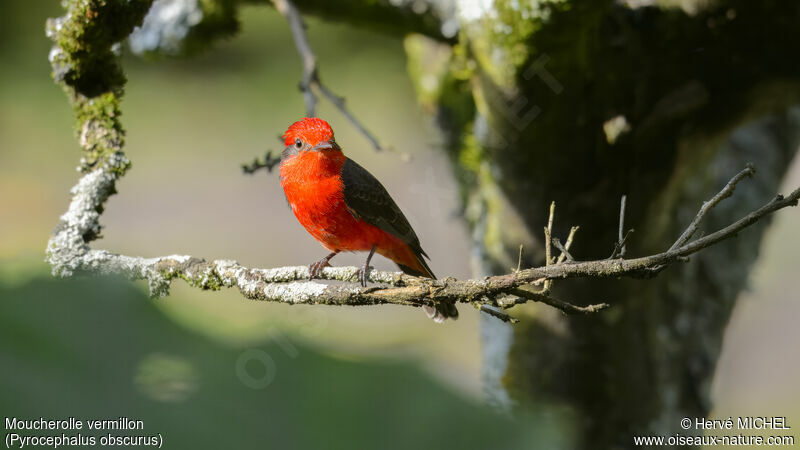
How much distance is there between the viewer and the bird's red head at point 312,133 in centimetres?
218

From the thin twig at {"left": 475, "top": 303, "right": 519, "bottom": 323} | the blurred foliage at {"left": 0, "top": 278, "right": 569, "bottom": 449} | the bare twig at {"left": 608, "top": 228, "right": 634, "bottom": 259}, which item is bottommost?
the blurred foliage at {"left": 0, "top": 278, "right": 569, "bottom": 449}

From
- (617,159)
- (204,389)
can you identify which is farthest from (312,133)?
(617,159)

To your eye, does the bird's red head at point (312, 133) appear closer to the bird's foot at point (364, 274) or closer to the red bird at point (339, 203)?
the red bird at point (339, 203)

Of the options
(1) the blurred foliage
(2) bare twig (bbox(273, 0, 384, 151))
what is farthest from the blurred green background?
(2) bare twig (bbox(273, 0, 384, 151))

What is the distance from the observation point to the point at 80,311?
4.98 feet

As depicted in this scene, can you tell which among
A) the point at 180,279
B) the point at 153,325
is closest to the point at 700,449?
the point at 180,279

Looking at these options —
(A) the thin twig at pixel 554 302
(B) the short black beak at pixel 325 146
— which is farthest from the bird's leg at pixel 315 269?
(A) the thin twig at pixel 554 302

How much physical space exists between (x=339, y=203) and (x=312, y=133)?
0.33m

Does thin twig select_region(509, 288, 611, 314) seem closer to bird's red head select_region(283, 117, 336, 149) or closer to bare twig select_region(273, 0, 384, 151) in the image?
bird's red head select_region(283, 117, 336, 149)

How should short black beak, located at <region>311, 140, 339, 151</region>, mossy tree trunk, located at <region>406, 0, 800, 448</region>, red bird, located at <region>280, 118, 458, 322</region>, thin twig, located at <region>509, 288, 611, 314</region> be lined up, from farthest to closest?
1. mossy tree trunk, located at <region>406, 0, 800, 448</region>
2. red bird, located at <region>280, 118, 458, 322</region>
3. short black beak, located at <region>311, 140, 339, 151</region>
4. thin twig, located at <region>509, 288, 611, 314</region>

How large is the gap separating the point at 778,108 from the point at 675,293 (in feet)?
4.18

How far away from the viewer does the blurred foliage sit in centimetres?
151

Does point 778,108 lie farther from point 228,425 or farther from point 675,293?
point 228,425

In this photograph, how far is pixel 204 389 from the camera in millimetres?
1831
